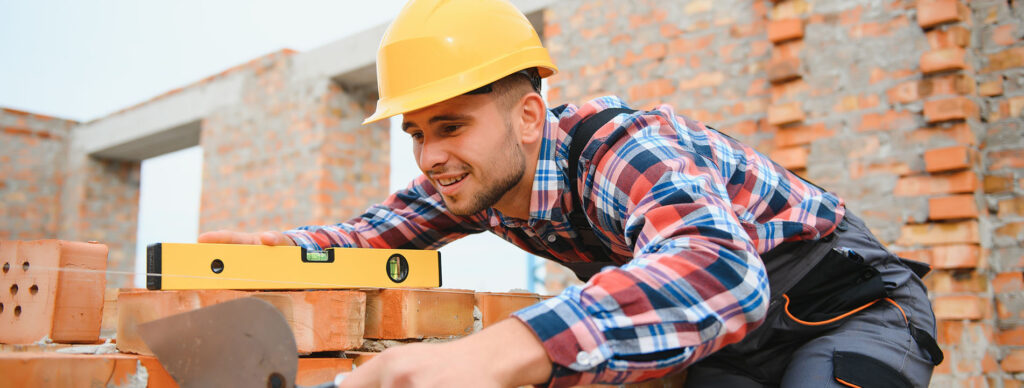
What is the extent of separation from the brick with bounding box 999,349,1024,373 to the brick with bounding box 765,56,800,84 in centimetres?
146

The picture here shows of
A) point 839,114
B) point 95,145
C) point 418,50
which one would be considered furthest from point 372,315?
point 95,145

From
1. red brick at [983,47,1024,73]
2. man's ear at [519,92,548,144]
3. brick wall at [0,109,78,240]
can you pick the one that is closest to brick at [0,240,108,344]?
man's ear at [519,92,548,144]

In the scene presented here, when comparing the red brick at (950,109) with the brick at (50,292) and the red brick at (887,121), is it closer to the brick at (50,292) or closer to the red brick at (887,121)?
the red brick at (887,121)

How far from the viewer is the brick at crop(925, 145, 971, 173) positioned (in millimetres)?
2961

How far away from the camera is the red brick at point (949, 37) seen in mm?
3057

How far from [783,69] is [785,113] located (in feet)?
0.69

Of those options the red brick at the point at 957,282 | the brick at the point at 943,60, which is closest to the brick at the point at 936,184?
the red brick at the point at 957,282

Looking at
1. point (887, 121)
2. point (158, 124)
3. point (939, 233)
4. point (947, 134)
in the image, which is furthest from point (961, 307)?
point (158, 124)

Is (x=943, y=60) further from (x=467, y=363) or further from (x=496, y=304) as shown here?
(x=467, y=363)

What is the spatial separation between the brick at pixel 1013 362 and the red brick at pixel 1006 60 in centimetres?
116

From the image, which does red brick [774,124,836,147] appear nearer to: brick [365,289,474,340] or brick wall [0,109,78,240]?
brick [365,289,474,340]

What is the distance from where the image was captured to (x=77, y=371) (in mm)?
1091

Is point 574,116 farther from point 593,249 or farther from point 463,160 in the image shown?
point 593,249

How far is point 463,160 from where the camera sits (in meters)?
1.56
